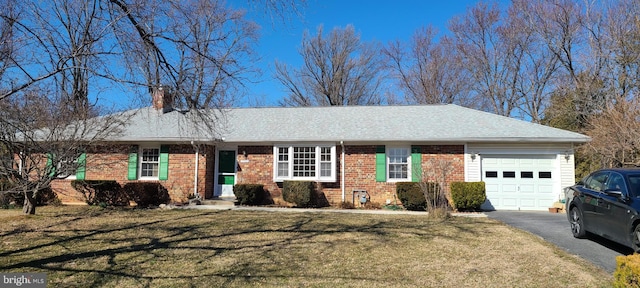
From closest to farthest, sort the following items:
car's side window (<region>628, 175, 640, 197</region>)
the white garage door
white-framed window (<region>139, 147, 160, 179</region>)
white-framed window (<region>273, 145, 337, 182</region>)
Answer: car's side window (<region>628, 175, 640, 197</region>) → the white garage door → white-framed window (<region>273, 145, 337, 182</region>) → white-framed window (<region>139, 147, 160, 179</region>)

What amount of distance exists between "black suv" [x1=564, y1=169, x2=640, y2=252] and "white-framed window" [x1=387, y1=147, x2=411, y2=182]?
21.0 ft

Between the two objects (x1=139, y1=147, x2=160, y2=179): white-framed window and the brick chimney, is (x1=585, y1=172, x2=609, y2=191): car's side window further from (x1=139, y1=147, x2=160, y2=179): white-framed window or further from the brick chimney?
(x1=139, y1=147, x2=160, y2=179): white-framed window

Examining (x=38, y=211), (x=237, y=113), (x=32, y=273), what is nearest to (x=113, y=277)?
(x=32, y=273)

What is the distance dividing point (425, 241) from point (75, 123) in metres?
9.49

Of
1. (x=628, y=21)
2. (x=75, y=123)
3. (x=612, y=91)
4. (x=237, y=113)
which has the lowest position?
(x=75, y=123)

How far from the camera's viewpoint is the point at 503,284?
17.0 feet

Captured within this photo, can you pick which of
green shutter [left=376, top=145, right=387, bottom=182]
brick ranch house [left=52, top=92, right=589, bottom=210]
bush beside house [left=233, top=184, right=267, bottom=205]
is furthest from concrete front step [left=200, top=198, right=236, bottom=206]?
green shutter [left=376, top=145, right=387, bottom=182]

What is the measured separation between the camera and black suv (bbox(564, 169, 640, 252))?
20.9ft

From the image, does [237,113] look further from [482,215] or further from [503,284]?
[503,284]

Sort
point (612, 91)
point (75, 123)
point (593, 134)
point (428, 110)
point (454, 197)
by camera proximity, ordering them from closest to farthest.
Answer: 1. point (75, 123)
2. point (454, 197)
3. point (593, 134)
4. point (428, 110)
5. point (612, 91)

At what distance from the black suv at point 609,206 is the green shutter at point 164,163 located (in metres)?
13.8

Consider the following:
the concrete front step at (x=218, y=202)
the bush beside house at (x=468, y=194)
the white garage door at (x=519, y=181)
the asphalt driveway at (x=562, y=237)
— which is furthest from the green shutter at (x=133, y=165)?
the white garage door at (x=519, y=181)

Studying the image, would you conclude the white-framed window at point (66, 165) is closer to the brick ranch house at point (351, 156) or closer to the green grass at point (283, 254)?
the green grass at point (283, 254)

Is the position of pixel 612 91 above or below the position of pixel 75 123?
above
